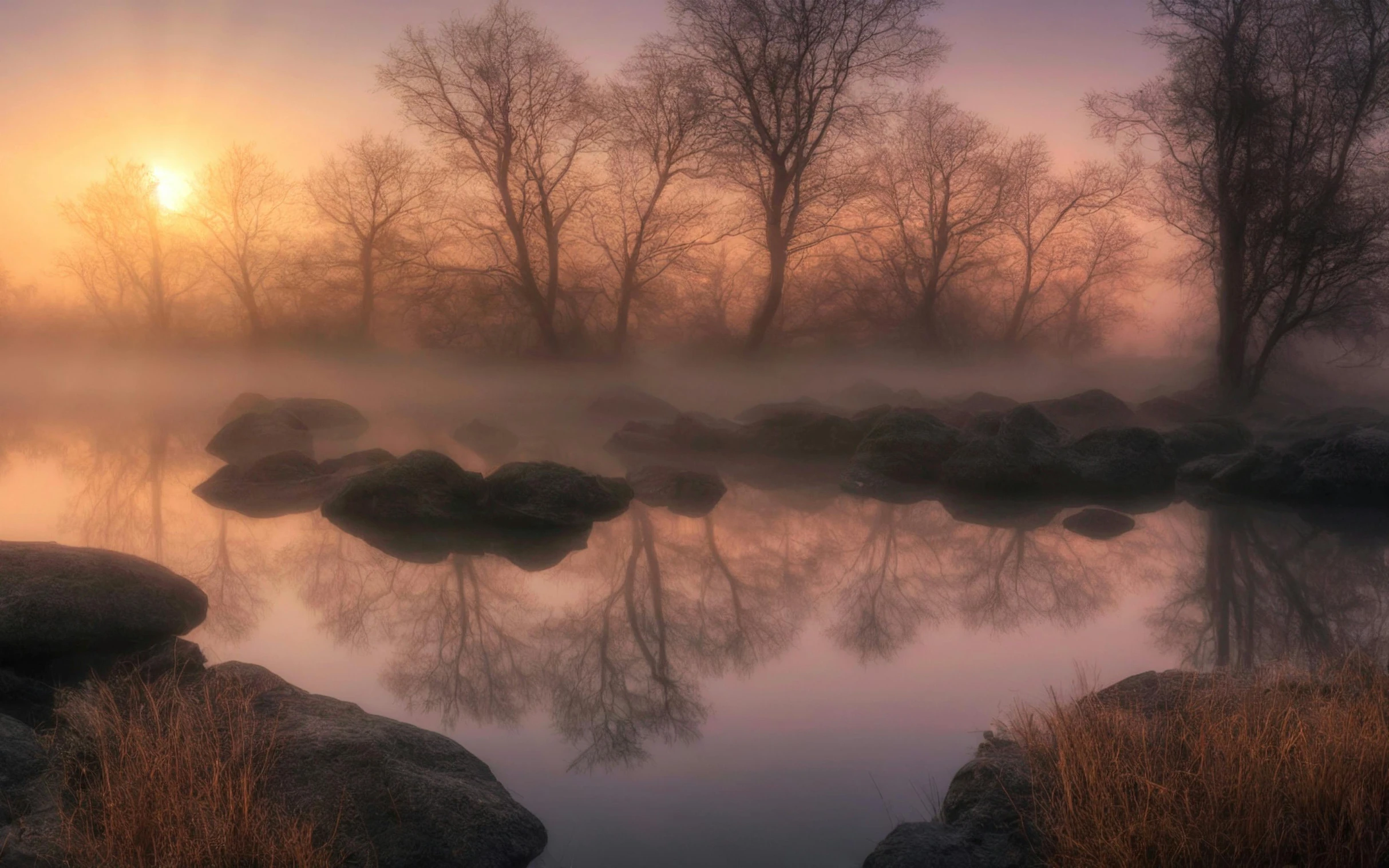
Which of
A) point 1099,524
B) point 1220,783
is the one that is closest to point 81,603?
point 1220,783

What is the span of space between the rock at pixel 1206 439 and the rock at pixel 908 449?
13.6 feet

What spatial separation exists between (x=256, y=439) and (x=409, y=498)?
8657 mm

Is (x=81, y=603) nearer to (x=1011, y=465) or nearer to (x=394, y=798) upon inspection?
(x=394, y=798)

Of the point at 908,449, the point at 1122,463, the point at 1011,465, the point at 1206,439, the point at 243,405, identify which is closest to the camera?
the point at 1011,465

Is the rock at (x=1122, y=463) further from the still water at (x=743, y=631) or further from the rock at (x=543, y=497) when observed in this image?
the rock at (x=543, y=497)

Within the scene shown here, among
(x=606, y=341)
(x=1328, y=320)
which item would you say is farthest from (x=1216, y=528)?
(x=606, y=341)

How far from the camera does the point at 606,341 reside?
3036cm

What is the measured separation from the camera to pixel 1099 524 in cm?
1164

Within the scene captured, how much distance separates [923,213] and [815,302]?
4.64 m

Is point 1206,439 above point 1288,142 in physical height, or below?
below

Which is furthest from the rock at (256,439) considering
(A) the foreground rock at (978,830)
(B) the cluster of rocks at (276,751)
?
(A) the foreground rock at (978,830)

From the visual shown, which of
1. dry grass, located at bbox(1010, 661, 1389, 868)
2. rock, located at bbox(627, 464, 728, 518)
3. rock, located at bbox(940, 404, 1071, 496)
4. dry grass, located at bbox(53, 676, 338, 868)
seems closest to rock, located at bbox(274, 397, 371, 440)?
rock, located at bbox(627, 464, 728, 518)

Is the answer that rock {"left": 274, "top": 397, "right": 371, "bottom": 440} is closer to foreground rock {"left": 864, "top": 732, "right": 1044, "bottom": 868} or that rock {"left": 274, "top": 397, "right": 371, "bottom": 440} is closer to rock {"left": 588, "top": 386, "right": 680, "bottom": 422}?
rock {"left": 588, "top": 386, "right": 680, "bottom": 422}

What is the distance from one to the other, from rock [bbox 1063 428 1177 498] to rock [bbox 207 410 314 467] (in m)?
13.6
